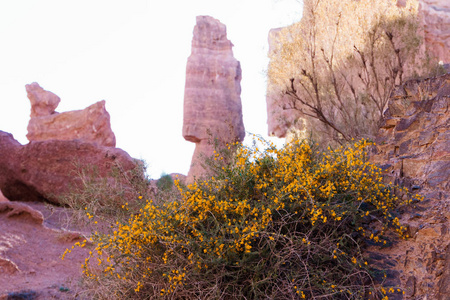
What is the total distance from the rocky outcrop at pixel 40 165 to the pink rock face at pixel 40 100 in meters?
11.3

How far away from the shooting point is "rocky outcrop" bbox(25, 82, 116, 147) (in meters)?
19.2

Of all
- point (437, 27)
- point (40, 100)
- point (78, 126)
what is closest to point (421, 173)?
point (78, 126)

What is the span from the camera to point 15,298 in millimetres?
5371

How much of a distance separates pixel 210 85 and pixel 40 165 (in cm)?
1676

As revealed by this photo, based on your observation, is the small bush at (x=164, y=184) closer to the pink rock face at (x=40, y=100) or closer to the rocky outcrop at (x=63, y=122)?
the rocky outcrop at (x=63, y=122)

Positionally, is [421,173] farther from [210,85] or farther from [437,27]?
[210,85]

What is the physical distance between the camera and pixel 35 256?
728 centimetres

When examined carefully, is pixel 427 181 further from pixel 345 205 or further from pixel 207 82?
pixel 207 82

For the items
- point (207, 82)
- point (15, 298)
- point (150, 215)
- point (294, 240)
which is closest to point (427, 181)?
point (294, 240)

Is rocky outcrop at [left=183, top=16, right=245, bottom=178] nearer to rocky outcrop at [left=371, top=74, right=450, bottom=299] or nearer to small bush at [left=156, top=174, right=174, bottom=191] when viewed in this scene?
small bush at [left=156, top=174, right=174, bottom=191]

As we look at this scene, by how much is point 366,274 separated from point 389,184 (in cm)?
79

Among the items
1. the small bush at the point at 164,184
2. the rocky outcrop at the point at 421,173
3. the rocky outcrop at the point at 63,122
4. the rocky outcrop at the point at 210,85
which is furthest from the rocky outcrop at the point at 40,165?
the rocky outcrop at the point at 210,85

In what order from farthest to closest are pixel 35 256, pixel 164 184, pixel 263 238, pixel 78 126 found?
pixel 78 126 → pixel 164 184 → pixel 35 256 → pixel 263 238

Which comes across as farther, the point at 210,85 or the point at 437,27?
the point at 210,85
